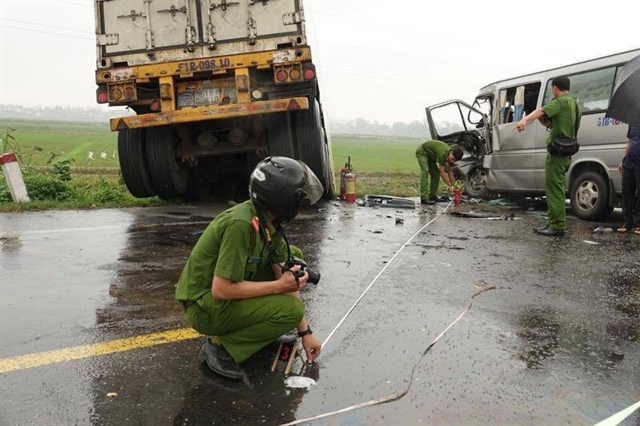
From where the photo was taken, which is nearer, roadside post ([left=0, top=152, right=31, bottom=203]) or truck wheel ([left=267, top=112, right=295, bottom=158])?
truck wheel ([left=267, top=112, right=295, bottom=158])

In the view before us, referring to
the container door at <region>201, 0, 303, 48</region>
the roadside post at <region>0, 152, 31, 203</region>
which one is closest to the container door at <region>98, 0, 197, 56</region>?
the container door at <region>201, 0, 303, 48</region>

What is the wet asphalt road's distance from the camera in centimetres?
235

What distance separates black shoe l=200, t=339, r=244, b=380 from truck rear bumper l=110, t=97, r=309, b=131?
4813 mm

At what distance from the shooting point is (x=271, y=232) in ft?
→ 8.61

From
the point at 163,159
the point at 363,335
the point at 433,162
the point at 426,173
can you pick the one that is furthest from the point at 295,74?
the point at 363,335

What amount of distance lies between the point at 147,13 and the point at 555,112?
210 inches

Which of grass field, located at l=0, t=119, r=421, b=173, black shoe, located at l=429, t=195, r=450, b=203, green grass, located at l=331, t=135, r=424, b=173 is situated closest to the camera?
black shoe, located at l=429, t=195, r=450, b=203

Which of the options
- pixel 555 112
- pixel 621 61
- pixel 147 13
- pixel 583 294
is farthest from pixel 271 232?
pixel 621 61

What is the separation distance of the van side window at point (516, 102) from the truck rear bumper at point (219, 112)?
4123mm

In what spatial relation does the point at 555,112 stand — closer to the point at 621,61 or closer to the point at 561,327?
the point at 621,61

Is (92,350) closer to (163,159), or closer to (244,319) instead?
(244,319)

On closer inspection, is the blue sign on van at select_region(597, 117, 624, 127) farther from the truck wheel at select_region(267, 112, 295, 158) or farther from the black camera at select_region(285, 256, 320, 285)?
the black camera at select_region(285, 256, 320, 285)

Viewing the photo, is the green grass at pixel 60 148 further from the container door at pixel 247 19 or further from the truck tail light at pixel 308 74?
the truck tail light at pixel 308 74

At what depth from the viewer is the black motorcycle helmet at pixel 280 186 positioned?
2.46 m
